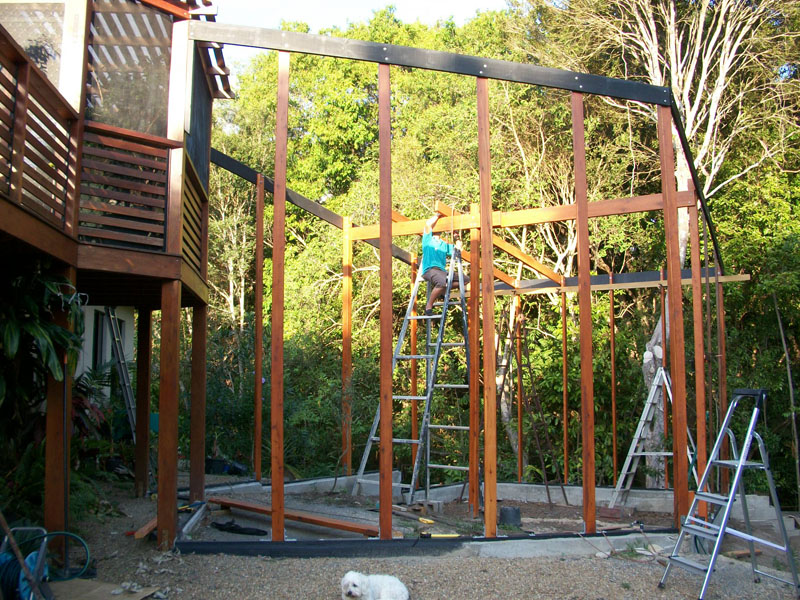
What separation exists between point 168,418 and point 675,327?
174 inches

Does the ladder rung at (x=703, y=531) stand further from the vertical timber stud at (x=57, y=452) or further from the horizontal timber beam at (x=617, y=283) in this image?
the horizontal timber beam at (x=617, y=283)

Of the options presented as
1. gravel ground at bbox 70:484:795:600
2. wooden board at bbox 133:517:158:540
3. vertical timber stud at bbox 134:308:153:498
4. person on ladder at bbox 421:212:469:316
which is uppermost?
person on ladder at bbox 421:212:469:316

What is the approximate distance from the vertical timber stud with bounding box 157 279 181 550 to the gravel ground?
0.26 m

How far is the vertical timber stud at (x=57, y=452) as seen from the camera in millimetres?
5109

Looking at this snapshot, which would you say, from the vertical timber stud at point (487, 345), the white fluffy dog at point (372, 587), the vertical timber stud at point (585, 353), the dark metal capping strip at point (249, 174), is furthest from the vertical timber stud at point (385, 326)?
the dark metal capping strip at point (249, 174)

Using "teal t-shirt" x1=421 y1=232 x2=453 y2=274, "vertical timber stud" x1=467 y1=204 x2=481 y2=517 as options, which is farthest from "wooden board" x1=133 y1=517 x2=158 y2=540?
"teal t-shirt" x1=421 y1=232 x2=453 y2=274

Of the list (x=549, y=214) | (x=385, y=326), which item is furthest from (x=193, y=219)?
(x=549, y=214)

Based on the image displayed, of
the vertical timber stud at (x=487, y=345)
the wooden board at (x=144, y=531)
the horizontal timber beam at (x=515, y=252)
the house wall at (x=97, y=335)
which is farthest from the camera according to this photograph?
the house wall at (x=97, y=335)

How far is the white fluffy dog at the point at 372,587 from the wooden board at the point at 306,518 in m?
1.36

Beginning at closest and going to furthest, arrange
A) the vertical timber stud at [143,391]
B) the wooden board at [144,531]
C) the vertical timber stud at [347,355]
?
the wooden board at [144,531]
the vertical timber stud at [143,391]
the vertical timber stud at [347,355]

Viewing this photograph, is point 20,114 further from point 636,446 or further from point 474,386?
point 636,446

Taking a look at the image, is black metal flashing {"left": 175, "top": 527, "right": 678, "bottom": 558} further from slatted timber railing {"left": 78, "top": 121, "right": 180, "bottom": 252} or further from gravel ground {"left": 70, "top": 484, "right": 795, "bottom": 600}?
Result: slatted timber railing {"left": 78, "top": 121, "right": 180, "bottom": 252}

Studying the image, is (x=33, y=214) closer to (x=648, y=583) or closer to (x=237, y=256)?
(x=648, y=583)

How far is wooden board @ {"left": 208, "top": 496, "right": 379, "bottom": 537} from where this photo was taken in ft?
19.0
